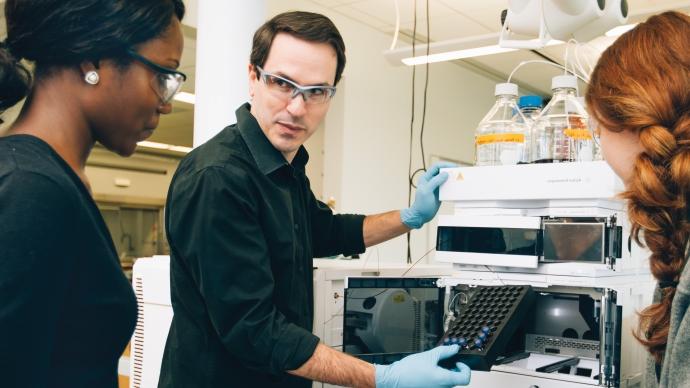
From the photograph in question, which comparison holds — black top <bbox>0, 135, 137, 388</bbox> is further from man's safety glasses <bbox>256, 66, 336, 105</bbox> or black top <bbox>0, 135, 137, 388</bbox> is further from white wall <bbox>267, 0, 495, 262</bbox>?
white wall <bbox>267, 0, 495, 262</bbox>

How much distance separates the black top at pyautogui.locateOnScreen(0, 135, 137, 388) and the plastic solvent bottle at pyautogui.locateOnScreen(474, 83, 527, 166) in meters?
0.87

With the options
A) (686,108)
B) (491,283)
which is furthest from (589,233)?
(686,108)

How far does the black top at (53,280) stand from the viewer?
63cm

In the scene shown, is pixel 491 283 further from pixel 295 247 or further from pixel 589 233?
pixel 295 247

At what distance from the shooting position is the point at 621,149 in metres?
0.91

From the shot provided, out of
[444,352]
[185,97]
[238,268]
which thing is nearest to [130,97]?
[238,268]

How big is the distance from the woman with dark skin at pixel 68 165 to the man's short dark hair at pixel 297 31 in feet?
1.76

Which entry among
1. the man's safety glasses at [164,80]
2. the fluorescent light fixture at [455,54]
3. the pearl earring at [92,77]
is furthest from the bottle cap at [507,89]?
the fluorescent light fixture at [455,54]

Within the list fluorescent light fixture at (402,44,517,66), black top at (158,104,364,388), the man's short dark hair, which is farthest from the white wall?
black top at (158,104,364,388)

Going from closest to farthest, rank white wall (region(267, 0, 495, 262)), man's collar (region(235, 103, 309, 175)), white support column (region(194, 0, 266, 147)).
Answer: man's collar (region(235, 103, 309, 175)) → white support column (region(194, 0, 266, 147)) → white wall (region(267, 0, 495, 262))

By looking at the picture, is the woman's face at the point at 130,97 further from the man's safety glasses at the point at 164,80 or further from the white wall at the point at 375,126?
the white wall at the point at 375,126

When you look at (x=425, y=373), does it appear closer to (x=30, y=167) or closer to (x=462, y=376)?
(x=462, y=376)

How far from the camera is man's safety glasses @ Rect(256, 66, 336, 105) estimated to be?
4.36 ft

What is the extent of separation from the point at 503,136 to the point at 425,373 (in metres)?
0.54
